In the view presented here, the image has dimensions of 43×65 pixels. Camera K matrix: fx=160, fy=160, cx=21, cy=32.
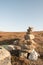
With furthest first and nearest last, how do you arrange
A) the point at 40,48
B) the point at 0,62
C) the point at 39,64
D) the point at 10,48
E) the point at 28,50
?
the point at 40,48
the point at 10,48
the point at 28,50
the point at 39,64
the point at 0,62

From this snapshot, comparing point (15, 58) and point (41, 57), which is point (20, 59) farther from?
point (41, 57)

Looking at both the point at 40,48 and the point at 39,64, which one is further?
A: the point at 40,48

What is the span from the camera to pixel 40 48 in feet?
51.1

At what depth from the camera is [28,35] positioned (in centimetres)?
1389

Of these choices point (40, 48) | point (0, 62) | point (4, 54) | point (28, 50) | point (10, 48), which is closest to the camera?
point (0, 62)

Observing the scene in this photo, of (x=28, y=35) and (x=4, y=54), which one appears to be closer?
(x=4, y=54)

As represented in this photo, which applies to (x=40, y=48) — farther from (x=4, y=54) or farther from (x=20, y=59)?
(x=4, y=54)

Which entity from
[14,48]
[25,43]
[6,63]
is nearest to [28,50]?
[25,43]

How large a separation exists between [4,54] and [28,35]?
17.0 ft

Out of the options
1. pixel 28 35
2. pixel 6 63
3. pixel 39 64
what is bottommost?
pixel 39 64

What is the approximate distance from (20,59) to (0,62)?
445 cm

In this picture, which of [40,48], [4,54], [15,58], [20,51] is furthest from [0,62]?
[40,48]

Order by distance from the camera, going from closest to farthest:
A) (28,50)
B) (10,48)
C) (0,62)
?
1. (0,62)
2. (28,50)
3. (10,48)

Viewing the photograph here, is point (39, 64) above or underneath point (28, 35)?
underneath
